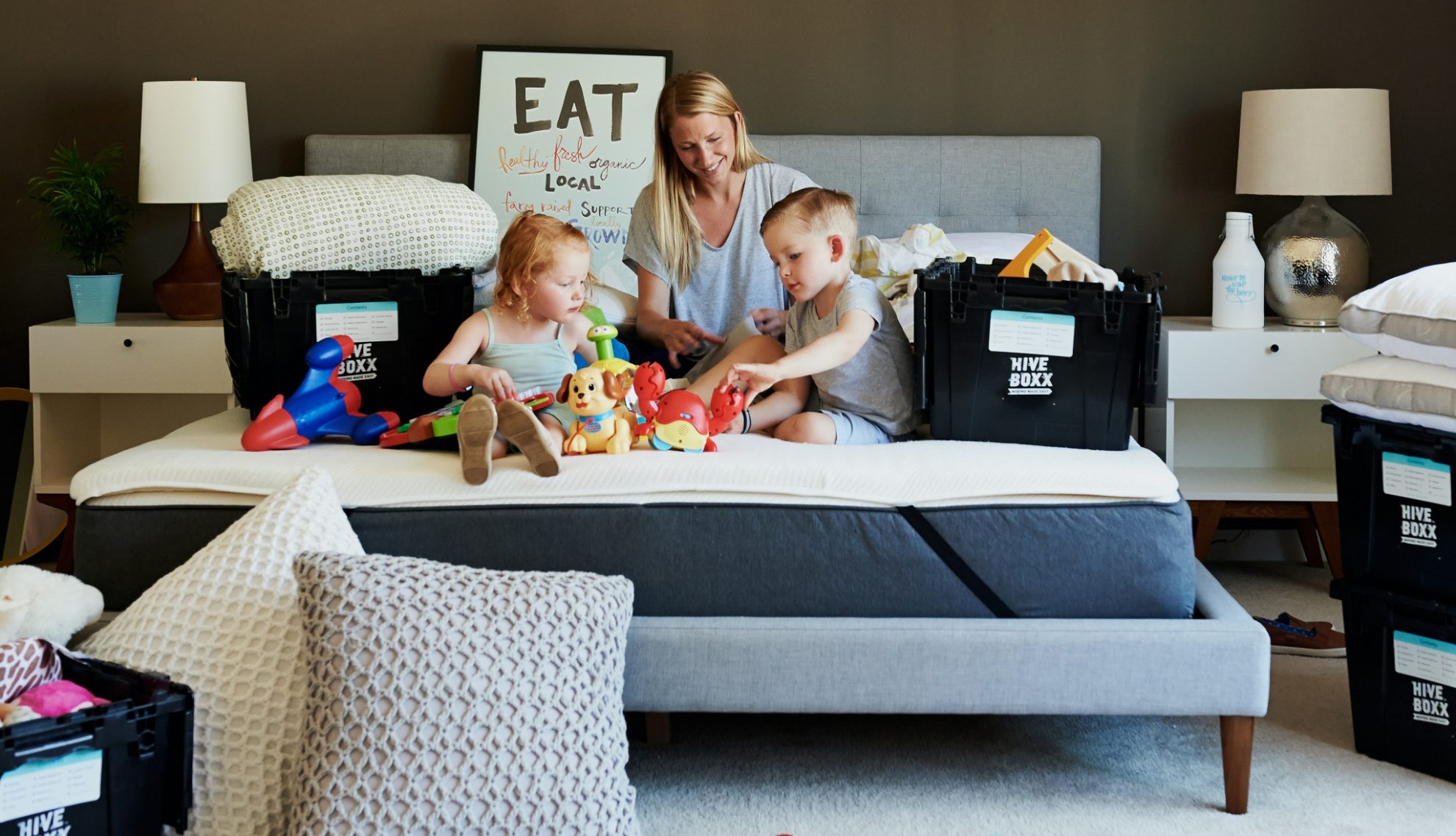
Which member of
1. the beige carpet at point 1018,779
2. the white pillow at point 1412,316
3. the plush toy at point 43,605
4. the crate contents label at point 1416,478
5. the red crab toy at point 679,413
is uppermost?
the white pillow at point 1412,316

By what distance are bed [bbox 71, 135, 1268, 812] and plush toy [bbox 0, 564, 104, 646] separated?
5.4 inches

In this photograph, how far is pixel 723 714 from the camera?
7.65ft

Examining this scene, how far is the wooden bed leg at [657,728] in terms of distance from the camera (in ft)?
7.09

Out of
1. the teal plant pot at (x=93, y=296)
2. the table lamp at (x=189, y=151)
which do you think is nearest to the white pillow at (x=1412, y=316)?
the table lamp at (x=189, y=151)

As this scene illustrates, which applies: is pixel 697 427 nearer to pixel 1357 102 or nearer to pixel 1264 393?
pixel 1264 393

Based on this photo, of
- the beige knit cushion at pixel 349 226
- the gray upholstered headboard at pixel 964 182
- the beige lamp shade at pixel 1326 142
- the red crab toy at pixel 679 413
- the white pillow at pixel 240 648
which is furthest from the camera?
the gray upholstered headboard at pixel 964 182

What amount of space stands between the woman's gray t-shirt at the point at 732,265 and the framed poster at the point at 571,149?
2.25 feet

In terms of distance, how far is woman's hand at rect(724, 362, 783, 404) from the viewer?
2.17 metres

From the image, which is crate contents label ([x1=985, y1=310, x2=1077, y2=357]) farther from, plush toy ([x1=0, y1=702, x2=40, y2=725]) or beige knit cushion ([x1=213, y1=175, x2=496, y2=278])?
plush toy ([x1=0, y1=702, x2=40, y2=725])

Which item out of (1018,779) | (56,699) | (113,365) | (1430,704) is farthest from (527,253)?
(1430,704)

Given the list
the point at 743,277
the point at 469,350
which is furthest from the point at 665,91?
the point at 469,350

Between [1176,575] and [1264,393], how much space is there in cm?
142

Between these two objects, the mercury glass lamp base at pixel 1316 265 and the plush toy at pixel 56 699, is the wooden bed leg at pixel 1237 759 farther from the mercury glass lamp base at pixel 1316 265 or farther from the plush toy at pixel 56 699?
the mercury glass lamp base at pixel 1316 265

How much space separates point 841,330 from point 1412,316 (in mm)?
898
